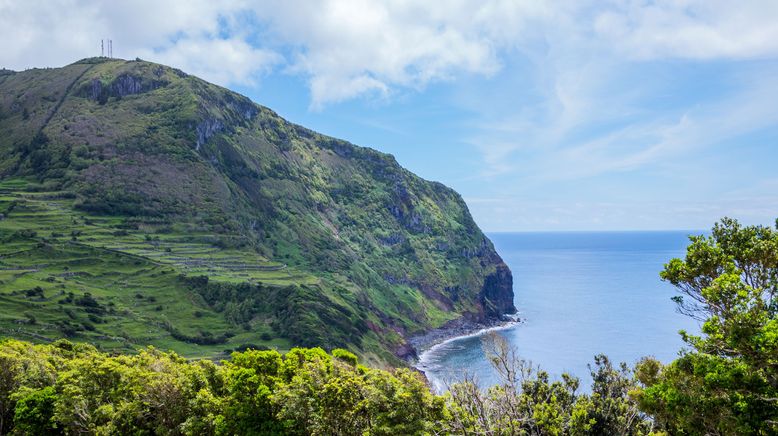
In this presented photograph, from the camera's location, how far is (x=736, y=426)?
23547mm

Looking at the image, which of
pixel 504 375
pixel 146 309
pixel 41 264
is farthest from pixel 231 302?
pixel 504 375

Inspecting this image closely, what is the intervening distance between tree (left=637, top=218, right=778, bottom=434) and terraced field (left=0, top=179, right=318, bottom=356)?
134 meters

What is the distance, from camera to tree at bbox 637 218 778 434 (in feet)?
73.7

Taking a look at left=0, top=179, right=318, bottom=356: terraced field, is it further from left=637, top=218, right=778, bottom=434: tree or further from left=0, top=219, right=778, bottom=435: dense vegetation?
left=637, top=218, right=778, bottom=434: tree

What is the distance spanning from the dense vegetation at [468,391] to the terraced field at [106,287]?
78.5 m

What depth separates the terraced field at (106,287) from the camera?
13575cm

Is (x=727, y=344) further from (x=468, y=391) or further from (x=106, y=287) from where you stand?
(x=106, y=287)

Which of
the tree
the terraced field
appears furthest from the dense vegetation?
the terraced field

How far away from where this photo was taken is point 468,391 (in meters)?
33.3

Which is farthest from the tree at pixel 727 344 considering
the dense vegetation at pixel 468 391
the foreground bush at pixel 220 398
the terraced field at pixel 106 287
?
the terraced field at pixel 106 287

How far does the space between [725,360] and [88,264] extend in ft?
608

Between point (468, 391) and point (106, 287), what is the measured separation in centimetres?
15738

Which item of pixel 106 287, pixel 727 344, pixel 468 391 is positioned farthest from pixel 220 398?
pixel 106 287

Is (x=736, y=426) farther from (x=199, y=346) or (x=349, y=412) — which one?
(x=199, y=346)
